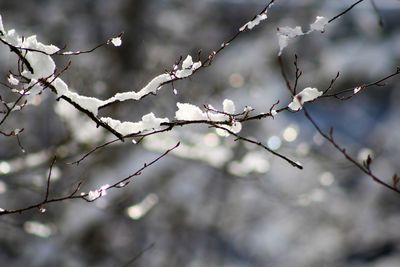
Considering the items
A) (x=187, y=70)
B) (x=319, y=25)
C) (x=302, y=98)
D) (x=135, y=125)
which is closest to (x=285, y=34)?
(x=319, y=25)

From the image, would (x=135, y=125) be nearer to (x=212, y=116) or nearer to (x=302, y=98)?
(x=212, y=116)

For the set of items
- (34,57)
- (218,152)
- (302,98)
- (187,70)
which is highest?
(218,152)

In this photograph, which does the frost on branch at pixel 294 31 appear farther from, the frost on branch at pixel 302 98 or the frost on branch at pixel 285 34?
the frost on branch at pixel 302 98

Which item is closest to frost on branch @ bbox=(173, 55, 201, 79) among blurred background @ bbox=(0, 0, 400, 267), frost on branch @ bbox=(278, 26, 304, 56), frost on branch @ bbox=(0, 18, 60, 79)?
frost on branch @ bbox=(278, 26, 304, 56)

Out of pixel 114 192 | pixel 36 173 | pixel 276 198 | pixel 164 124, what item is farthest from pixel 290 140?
pixel 164 124

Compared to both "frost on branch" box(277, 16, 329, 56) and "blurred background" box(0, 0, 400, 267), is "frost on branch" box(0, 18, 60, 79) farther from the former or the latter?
"blurred background" box(0, 0, 400, 267)

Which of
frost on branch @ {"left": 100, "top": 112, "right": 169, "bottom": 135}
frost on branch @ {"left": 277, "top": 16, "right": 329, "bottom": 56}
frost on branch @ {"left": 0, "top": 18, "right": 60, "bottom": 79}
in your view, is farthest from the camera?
frost on branch @ {"left": 277, "top": 16, "right": 329, "bottom": 56}

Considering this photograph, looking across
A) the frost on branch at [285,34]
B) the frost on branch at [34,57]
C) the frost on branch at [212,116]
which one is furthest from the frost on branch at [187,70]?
the frost on branch at [34,57]

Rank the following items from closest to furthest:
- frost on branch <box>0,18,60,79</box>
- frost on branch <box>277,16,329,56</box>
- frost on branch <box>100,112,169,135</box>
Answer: frost on branch <box>0,18,60,79</box>, frost on branch <box>100,112,169,135</box>, frost on branch <box>277,16,329,56</box>

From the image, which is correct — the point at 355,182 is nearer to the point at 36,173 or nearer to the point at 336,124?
the point at 336,124

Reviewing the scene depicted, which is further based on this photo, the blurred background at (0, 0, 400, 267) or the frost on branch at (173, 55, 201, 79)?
the blurred background at (0, 0, 400, 267)
